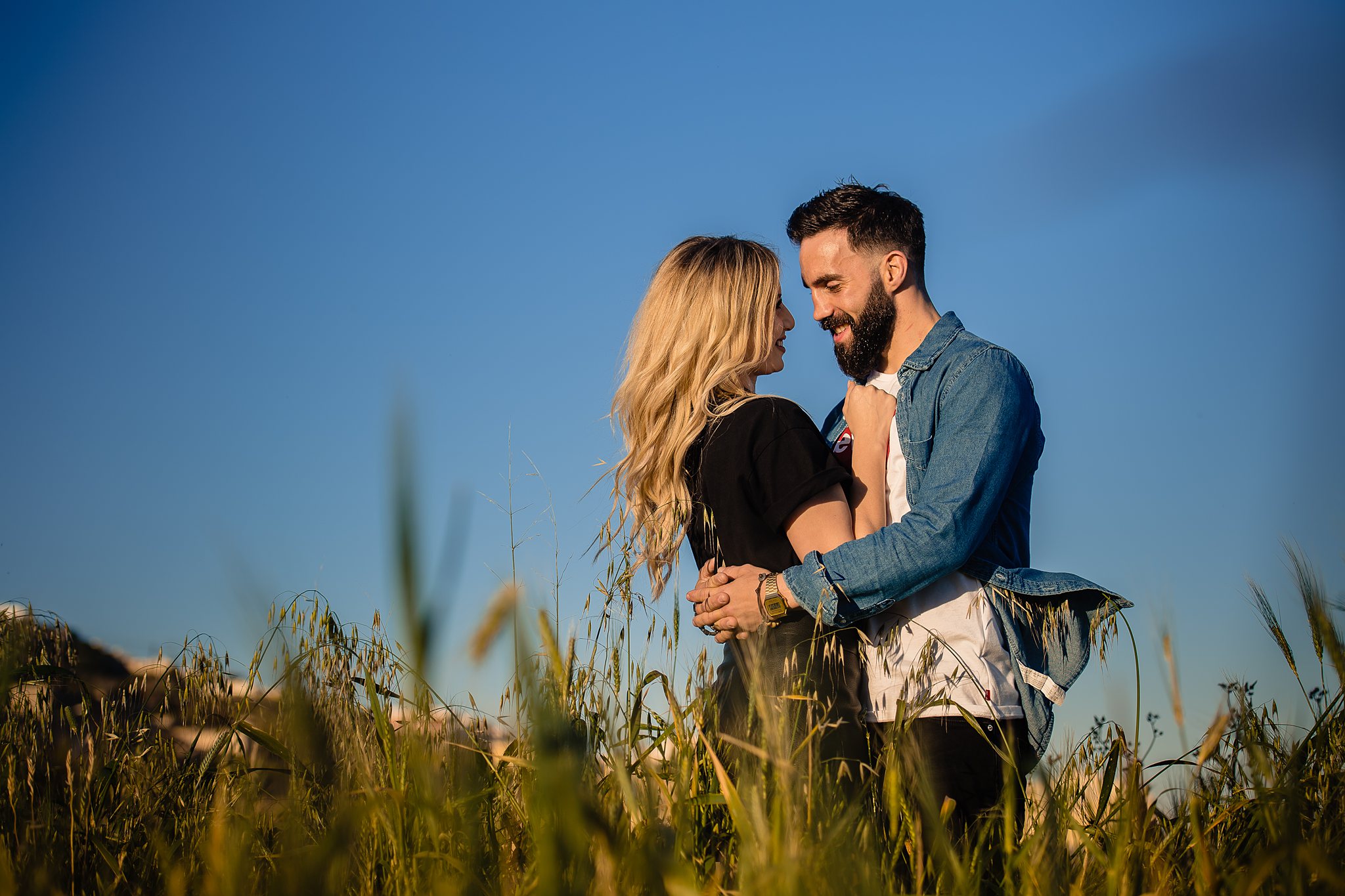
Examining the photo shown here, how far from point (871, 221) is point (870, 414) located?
0.92 m

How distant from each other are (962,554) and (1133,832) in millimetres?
778

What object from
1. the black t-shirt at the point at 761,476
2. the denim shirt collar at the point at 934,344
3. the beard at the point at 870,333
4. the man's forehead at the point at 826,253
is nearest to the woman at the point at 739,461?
the black t-shirt at the point at 761,476

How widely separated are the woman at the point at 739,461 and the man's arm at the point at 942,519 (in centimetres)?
9

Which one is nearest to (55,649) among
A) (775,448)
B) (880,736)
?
(775,448)

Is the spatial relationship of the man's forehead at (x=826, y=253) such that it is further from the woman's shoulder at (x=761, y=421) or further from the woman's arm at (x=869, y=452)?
the woman's shoulder at (x=761, y=421)

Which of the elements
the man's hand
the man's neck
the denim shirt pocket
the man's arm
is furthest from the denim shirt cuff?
the man's neck

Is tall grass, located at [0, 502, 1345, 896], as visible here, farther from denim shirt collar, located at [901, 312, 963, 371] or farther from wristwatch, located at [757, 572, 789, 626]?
denim shirt collar, located at [901, 312, 963, 371]

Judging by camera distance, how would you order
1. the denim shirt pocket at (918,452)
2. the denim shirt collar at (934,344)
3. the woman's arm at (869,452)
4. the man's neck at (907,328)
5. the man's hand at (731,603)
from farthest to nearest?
the man's neck at (907,328), the denim shirt collar at (934,344), the denim shirt pocket at (918,452), the woman's arm at (869,452), the man's hand at (731,603)

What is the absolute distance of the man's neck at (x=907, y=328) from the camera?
3176 mm

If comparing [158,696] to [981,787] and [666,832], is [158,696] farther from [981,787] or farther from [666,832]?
[981,787]

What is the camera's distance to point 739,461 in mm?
2465

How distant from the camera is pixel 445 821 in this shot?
1.63 meters

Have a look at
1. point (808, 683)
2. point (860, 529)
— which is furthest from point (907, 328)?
point (808, 683)

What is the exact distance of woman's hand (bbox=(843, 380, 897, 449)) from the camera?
278cm
